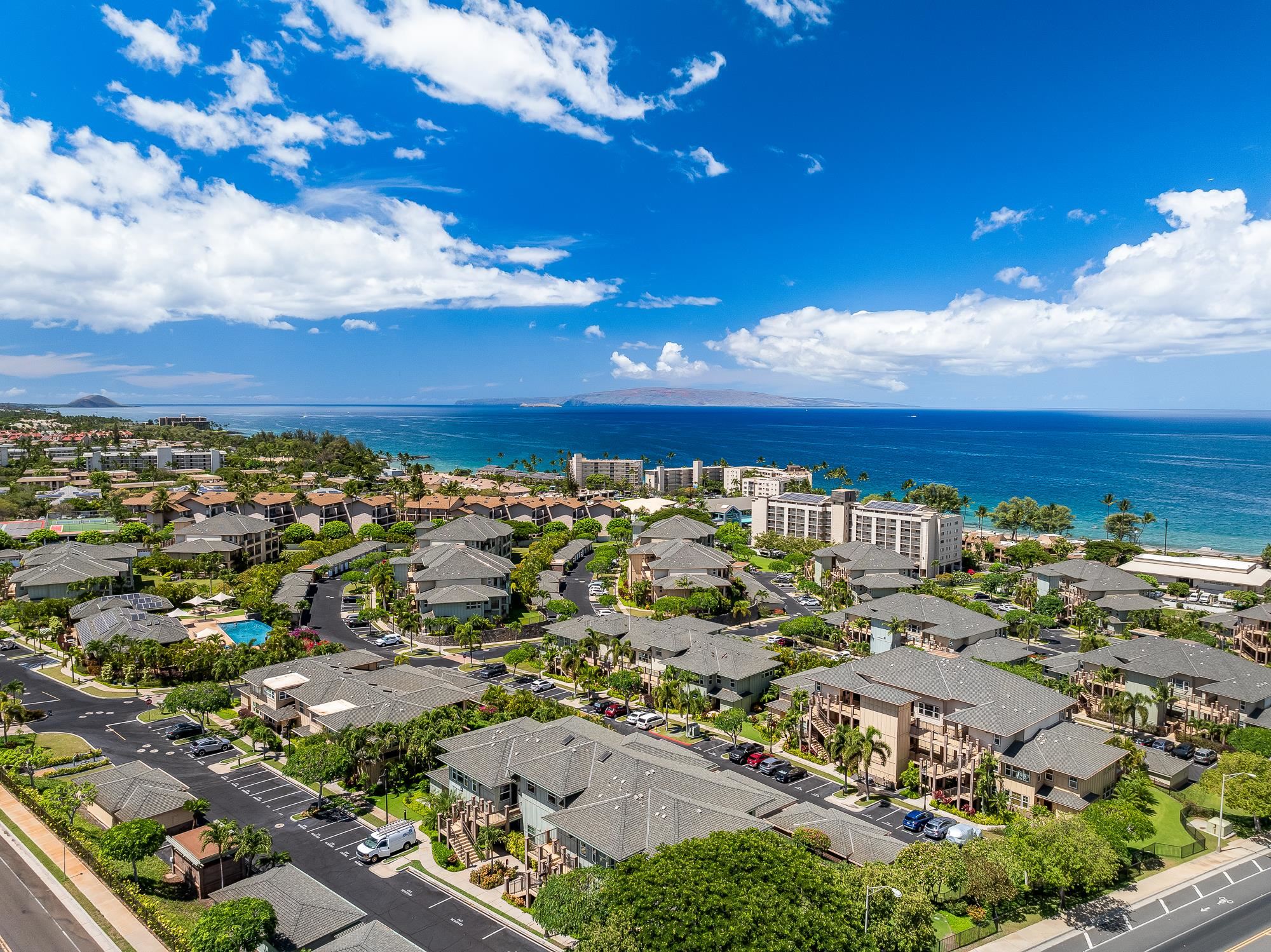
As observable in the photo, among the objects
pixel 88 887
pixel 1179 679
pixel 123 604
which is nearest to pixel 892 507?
pixel 1179 679

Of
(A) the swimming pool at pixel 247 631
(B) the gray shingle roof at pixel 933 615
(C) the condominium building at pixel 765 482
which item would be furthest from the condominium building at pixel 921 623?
(C) the condominium building at pixel 765 482

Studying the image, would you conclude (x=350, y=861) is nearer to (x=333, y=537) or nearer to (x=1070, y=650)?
(x=1070, y=650)

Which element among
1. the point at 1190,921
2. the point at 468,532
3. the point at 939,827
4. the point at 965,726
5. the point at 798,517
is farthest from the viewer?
the point at 798,517

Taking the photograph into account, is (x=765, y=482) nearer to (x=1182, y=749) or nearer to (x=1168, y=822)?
(x=1182, y=749)

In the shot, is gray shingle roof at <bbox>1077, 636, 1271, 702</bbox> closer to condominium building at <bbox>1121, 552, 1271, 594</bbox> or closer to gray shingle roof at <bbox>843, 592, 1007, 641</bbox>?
gray shingle roof at <bbox>843, 592, 1007, 641</bbox>

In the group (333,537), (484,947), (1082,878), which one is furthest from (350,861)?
(333,537)

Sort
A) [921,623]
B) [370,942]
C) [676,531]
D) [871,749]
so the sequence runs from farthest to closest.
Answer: [676,531] → [921,623] → [871,749] → [370,942]

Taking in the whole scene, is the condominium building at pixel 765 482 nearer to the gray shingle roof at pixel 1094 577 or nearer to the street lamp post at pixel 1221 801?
the gray shingle roof at pixel 1094 577

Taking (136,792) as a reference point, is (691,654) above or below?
below
